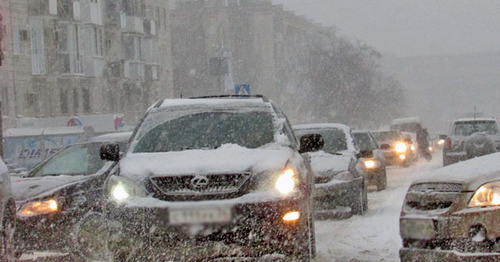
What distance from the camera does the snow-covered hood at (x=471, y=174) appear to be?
216 inches

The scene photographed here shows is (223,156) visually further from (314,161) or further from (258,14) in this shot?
(258,14)

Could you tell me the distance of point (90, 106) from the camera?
45812 millimetres

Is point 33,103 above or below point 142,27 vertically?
below

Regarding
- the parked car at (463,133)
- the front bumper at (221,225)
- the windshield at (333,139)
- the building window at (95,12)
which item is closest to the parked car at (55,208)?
the front bumper at (221,225)

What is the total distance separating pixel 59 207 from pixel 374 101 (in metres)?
60.6

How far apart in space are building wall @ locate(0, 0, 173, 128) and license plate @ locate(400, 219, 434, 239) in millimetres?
29517

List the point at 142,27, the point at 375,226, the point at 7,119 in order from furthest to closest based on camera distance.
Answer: the point at 142,27 → the point at 7,119 → the point at 375,226

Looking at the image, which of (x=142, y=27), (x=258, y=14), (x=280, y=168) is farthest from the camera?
(x=258, y=14)

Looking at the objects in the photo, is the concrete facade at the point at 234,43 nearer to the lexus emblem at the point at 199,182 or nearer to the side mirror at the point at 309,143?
the side mirror at the point at 309,143

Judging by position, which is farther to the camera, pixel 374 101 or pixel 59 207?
pixel 374 101

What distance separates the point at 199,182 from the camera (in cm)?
585

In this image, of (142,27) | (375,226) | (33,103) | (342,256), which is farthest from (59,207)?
(142,27)

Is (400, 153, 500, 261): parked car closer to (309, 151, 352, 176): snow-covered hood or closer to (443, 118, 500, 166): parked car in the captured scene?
(309, 151, 352, 176): snow-covered hood

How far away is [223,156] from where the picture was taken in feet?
20.4
